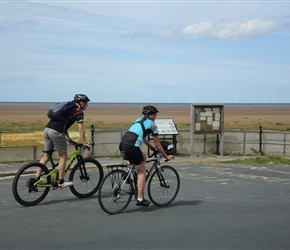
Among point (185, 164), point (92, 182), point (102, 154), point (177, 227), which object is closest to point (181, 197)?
point (92, 182)

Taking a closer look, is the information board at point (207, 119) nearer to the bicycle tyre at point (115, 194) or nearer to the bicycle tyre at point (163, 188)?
the bicycle tyre at point (163, 188)

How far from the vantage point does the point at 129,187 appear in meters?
8.45

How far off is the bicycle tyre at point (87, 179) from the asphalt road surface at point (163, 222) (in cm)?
19

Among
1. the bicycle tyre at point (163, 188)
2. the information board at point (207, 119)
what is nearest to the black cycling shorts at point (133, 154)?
the bicycle tyre at point (163, 188)

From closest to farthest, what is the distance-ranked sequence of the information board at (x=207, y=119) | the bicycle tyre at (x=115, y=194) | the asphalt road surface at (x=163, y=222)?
the asphalt road surface at (x=163, y=222)
the bicycle tyre at (x=115, y=194)
the information board at (x=207, y=119)

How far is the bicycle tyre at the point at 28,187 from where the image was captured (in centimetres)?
872

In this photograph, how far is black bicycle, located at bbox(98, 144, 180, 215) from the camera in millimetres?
8188

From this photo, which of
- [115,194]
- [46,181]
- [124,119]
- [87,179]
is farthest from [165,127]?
[124,119]

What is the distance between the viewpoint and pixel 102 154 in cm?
1808

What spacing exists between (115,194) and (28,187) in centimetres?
169

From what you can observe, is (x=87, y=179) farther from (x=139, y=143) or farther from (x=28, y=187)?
(x=139, y=143)

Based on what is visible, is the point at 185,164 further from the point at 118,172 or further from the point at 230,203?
the point at 118,172

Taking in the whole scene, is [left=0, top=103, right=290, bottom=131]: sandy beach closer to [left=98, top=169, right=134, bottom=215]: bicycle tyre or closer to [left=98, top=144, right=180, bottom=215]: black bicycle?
[left=98, top=144, right=180, bottom=215]: black bicycle

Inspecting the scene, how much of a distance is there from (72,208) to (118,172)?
1154 mm
